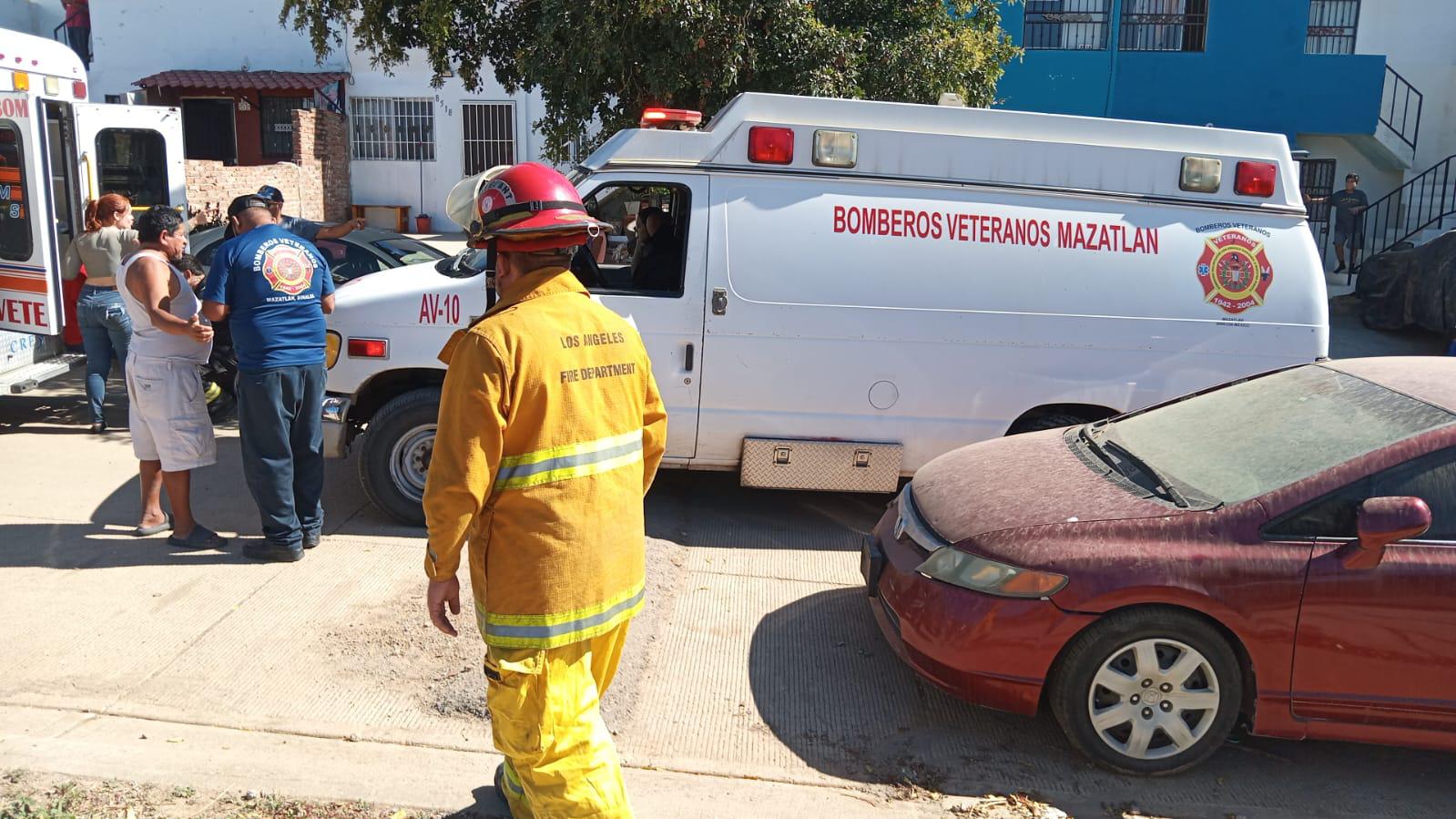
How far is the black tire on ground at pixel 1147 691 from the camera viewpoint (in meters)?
3.88

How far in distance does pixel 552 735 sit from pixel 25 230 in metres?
7.30

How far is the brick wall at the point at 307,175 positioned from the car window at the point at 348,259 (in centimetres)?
870

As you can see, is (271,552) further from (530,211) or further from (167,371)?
(530,211)

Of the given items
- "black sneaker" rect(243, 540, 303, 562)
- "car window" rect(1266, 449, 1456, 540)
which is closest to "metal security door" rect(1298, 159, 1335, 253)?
"car window" rect(1266, 449, 1456, 540)

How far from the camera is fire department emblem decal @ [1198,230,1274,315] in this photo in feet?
20.2

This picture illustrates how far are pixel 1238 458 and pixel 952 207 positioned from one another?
2.35 m

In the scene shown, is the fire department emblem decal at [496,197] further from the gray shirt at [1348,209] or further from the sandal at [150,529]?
the gray shirt at [1348,209]

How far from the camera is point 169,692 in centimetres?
423

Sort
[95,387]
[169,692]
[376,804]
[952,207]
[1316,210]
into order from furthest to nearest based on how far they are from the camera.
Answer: [1316,210] → [95,387] → [952,207] → [169,692] → [376,804]

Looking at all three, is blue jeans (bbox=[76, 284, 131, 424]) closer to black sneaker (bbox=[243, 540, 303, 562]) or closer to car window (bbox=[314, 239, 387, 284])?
car window (bbox=[314, 239, 387, 284])

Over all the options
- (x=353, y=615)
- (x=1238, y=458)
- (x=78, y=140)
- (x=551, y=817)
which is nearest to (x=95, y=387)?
(x=78, y=140)

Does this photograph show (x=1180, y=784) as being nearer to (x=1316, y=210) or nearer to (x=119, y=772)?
(x=119, y=772)

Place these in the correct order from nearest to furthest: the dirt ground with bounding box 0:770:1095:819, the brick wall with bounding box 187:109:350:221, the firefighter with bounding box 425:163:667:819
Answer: the firefighter with bounding box 425:163:667:819 < the dirt ground with bounding box 0:770:1095:819 < the brick wall with bounding box 187:109:350:221

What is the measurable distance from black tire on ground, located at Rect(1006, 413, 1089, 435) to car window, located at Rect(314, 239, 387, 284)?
17.1ft
